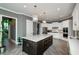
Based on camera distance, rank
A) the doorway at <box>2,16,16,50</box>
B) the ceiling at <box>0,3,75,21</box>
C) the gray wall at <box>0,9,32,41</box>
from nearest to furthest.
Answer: the ceiling at <box>0,3,75,21</box>
the doorway at <box>2,16,16,50</box>
the gray wall at <box>0,9,32,41</box>

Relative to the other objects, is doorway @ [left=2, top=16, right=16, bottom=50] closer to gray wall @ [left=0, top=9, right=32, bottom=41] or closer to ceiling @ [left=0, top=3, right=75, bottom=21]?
gray wall @ [left=0, top=9, right=32, bottom=41]

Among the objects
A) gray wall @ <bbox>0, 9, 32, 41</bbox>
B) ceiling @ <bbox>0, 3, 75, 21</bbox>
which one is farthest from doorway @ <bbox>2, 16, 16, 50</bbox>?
ceiling @ <bbox>0, 3, 75, 21</bbox>

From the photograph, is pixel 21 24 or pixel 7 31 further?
pixel 7 31

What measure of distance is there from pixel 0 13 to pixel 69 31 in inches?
211

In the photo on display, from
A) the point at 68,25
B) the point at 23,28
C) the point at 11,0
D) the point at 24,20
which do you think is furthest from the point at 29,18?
the point at 11,0

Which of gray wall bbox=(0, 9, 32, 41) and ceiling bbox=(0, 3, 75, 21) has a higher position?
ceiling bbox=(0, 3, 75, 21)

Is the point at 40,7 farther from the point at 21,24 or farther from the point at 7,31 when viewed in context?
the point at 7,31

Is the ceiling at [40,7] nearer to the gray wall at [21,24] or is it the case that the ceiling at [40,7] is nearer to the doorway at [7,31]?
the gray wall at [21,24]

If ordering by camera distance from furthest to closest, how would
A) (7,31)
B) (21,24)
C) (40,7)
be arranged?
(7,31), (21,24), (40,7)

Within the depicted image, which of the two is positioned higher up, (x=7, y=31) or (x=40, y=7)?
(x=40, y=7)

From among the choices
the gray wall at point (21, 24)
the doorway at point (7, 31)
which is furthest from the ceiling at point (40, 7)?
the doorway at point (7, 31)

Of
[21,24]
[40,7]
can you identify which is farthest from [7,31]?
[40,7]

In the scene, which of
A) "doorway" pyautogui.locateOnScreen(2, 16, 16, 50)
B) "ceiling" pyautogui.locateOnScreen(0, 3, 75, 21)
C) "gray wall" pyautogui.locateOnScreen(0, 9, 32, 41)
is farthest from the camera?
"gray wall" pyautogui.locateOnScreen(0, 9, 32, 41)

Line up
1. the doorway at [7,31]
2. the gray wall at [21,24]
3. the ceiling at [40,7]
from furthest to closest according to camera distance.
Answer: the gray wall at [21,24] < the doorway at [7,31] < the ceiling at [40,7]
